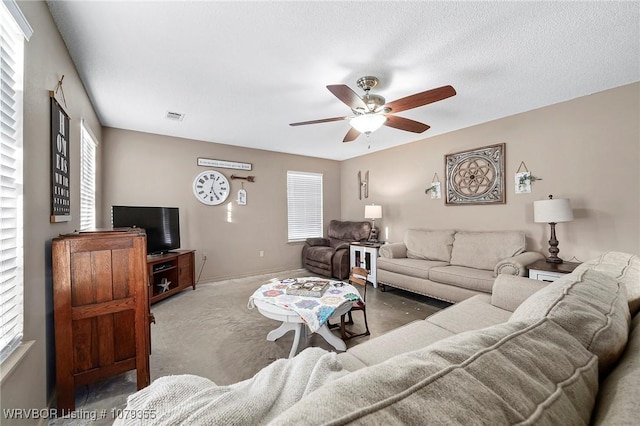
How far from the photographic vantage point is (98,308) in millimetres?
1739

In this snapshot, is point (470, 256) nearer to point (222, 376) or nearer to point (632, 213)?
point (632, 213)

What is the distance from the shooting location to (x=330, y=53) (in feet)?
6.91

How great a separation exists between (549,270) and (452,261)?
115 cm

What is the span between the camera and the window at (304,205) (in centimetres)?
565

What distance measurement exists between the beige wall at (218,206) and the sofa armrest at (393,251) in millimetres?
2051

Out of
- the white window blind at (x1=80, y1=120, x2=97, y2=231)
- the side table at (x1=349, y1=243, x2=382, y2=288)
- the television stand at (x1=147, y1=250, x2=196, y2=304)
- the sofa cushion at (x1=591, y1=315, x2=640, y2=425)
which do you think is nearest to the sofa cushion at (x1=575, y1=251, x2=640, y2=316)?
the sofa cushion at (x1=591, y1=315, x2=640, y2=425)

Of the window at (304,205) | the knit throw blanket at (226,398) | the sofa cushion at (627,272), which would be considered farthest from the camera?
the window at (304,205)

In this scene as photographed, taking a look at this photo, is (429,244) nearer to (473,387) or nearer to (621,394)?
(621,394)

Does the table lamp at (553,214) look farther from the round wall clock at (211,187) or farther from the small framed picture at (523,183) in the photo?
the round wall clock at (211,187)

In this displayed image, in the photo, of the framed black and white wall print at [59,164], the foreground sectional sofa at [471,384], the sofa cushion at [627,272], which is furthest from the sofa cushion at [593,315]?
the framed black and white wall print at [59,164]

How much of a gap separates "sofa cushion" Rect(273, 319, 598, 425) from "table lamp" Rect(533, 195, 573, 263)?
292 centimetres

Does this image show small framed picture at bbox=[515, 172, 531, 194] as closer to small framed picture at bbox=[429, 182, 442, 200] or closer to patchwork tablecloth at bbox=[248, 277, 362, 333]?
small framed picture at bbox=[429, 182, 442, 200]

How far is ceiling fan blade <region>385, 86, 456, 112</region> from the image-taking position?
2.07m

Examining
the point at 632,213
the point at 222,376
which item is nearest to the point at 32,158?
the point at 222,376
